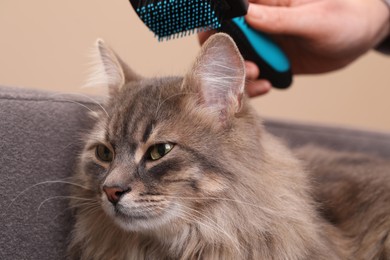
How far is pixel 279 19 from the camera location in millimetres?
1364

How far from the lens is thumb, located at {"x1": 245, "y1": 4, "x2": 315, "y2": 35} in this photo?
1.32m

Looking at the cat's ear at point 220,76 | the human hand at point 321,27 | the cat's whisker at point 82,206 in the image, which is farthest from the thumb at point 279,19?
the cat's whisker at point 82,206

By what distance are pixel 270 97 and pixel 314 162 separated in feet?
4.70

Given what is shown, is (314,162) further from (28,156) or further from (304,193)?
(28,156)

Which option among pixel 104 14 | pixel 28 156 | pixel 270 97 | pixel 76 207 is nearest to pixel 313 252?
Result: pixel 76 207

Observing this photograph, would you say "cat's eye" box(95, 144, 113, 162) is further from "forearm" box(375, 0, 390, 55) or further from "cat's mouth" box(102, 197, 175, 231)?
"forearm" box(375, 0, 390, 55)

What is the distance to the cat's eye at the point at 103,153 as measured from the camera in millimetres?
1187

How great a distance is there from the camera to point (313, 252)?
1.14 meters

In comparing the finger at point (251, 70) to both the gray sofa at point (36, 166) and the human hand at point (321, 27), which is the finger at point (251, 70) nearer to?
the human hand at point (321, 27)

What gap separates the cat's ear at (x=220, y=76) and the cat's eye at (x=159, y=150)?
154mm

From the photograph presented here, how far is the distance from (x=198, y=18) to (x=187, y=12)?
1.3 inches

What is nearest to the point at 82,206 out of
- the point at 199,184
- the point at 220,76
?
the point at 199,184

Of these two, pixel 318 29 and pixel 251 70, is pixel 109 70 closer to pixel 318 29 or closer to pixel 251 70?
pixel 251 70

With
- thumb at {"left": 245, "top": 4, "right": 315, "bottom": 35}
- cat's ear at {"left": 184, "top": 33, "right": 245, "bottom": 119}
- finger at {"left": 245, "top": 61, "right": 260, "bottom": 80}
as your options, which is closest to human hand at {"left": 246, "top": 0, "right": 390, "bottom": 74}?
thumb at {"left": 245, "top": 4, "right": 315, "bottom": 35}
